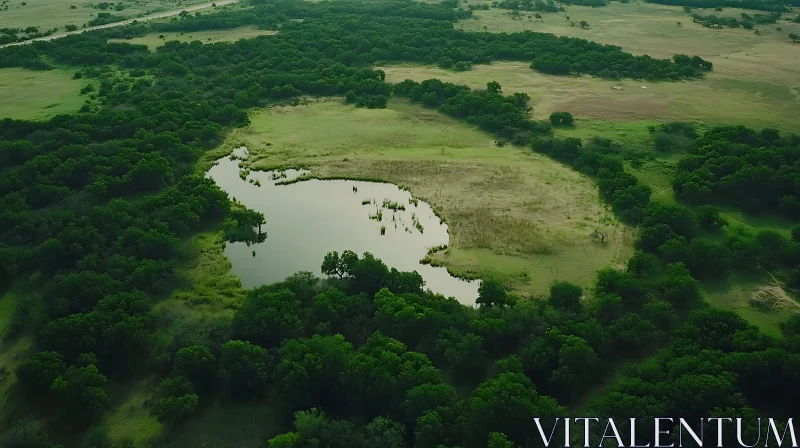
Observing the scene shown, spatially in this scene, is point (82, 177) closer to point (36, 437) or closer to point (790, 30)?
point (36, 437)

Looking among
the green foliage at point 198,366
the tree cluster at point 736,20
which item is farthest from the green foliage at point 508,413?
the tree cluster at point 736,20

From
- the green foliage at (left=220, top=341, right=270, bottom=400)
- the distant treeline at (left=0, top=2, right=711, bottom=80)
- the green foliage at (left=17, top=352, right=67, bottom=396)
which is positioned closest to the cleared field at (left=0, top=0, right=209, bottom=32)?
the distant treeline at (left=0, top=2, right=711, bottom=80)

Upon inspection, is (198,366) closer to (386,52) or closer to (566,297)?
(566,297)

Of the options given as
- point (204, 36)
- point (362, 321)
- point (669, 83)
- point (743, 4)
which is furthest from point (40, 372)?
point (743, 4)

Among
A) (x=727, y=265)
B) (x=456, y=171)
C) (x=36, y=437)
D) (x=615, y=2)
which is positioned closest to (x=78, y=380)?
(x=36, y=437)

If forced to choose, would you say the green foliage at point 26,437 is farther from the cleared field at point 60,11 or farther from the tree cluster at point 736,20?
the tree cluster at point 736,20

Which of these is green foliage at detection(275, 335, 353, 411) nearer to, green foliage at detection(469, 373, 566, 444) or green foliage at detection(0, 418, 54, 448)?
green foliage at detection(469, 373, 566, 444)
